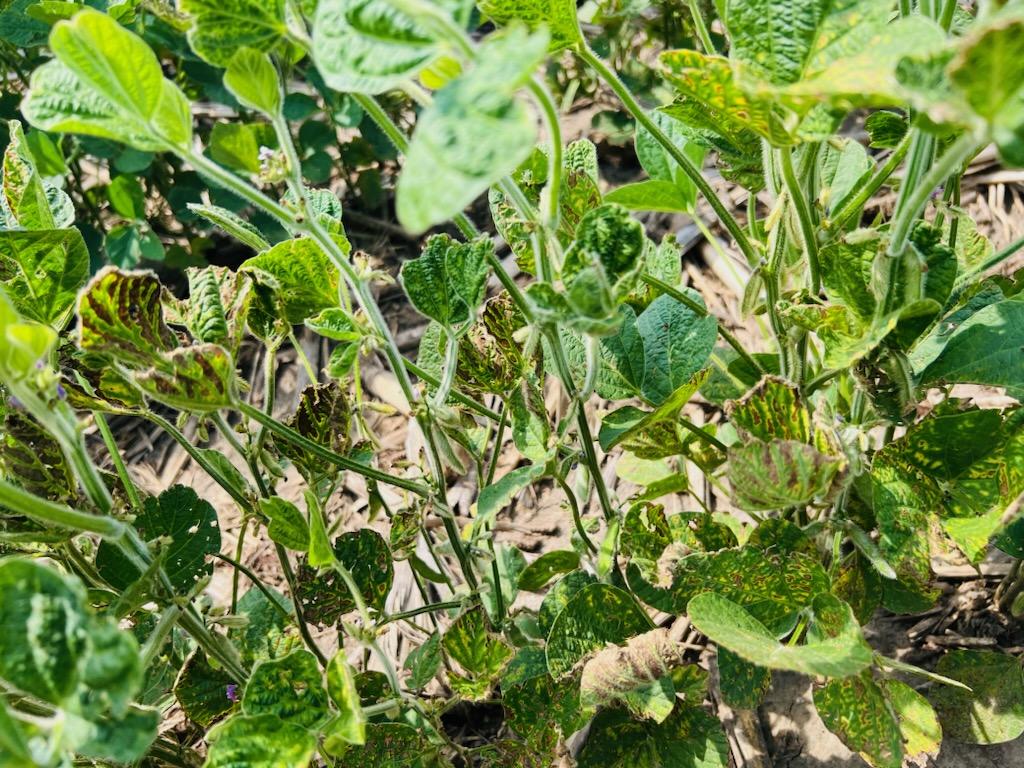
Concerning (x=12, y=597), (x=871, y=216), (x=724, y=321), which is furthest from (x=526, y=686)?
(x=871, y=216)

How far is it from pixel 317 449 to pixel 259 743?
0.24m

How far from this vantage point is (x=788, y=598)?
860 mm

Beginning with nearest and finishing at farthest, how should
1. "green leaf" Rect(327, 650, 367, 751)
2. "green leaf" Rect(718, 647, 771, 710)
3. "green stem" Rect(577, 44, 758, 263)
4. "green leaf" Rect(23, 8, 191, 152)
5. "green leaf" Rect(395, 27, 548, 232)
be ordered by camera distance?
"green leaf" Rect(395, 27, 548, 232) < "green leaf" Rect(23, 8, 191, 152) < "green leaf" Rect(327, 650, 367, 751) < "green stem" Rect(577, 44, 758, 263) < "green leaf" Rect(718, 647, 771, 710)

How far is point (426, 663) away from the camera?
94 centimetres

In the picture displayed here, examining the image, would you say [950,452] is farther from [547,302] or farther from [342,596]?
[342,596]

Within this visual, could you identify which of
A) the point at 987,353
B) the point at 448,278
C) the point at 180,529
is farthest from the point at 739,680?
the point at 180,529

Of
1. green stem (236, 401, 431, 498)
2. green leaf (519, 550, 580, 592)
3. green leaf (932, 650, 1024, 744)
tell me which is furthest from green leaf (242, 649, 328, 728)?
green leaf (932, 650, 1024, 744)

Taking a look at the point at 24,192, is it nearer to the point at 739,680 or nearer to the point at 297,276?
the point at 297,276

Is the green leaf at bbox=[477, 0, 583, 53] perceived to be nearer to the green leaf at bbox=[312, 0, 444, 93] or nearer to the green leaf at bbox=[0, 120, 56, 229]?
the green leaf at bbox=[312, 0, 444, 93]

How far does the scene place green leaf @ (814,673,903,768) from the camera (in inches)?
33.2

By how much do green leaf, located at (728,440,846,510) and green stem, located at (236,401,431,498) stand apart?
0.30 meters

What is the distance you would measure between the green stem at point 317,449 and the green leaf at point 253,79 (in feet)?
0.76

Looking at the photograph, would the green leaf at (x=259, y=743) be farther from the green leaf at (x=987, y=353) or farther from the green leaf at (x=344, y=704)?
the green leaf at (x=987, y=353)

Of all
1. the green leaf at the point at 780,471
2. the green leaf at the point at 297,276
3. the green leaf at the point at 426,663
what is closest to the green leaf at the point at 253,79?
the green leaf at the point at 297,276
